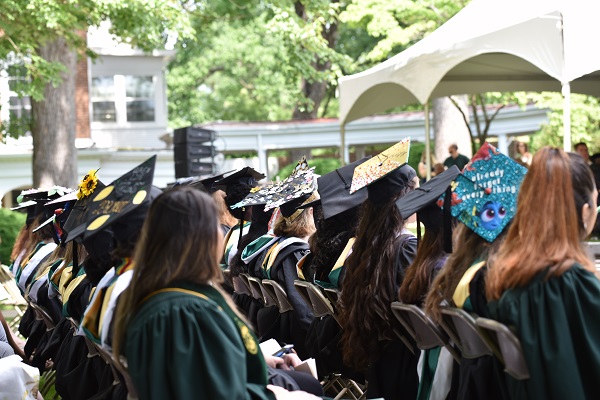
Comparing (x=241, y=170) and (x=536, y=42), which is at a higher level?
(x=536, y=42)

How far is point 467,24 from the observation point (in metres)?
10.7

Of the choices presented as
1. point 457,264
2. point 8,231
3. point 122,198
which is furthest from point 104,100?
point 457,264

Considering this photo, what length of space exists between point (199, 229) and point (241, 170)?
4.17 metres

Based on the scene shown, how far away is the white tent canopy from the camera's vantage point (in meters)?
8.41

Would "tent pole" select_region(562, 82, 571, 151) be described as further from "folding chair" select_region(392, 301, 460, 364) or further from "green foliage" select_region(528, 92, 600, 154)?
"green foliage" select_region(528, 92, 600, 154)

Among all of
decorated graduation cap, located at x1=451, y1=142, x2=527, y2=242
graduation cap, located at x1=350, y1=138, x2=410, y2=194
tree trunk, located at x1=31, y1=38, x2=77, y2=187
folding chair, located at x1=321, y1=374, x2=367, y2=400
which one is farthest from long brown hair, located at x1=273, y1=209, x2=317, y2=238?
tree trunk, located at x1=31, y1=38, x2=77, y2=187

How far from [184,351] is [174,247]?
0.37m

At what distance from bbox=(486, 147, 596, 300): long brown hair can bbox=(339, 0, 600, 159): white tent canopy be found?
5.15 metres

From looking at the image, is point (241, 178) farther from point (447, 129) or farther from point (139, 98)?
point (139, 98)

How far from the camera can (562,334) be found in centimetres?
340

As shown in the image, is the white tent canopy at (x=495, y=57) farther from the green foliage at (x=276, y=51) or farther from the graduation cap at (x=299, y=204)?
the green foliage at (x=276, y=51)

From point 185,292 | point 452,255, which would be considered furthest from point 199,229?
point 452,255

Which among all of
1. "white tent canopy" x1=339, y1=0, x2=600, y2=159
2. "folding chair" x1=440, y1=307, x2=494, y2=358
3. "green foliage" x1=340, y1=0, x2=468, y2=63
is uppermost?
"green foliage" x1=340, y1=0, x2=468, y2=63

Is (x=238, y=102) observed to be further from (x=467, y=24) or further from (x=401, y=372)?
(x=401, y=372)
